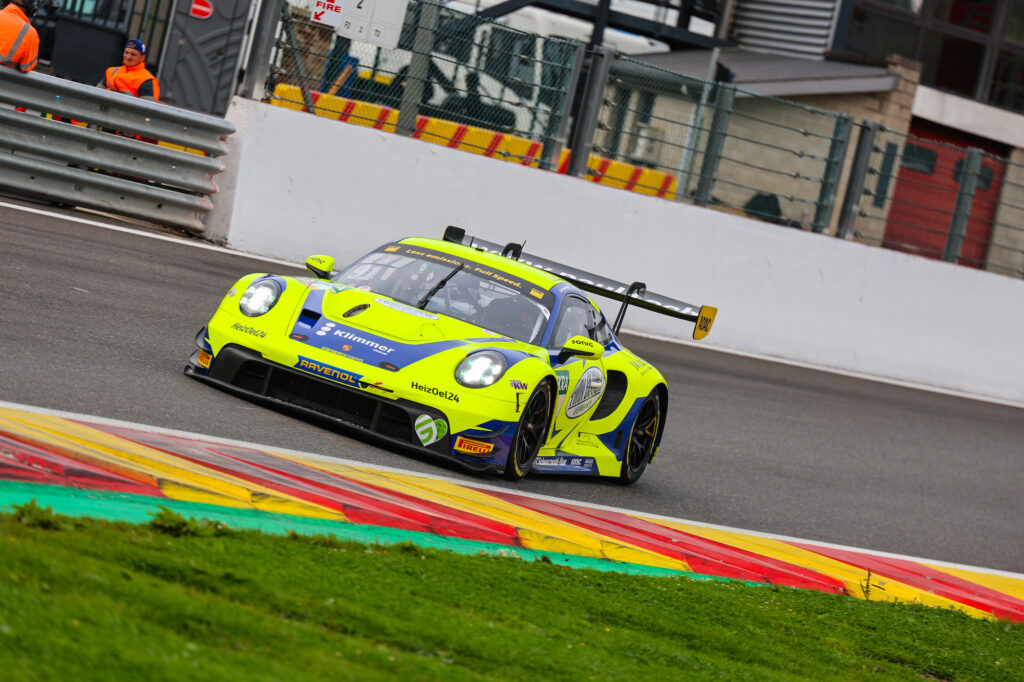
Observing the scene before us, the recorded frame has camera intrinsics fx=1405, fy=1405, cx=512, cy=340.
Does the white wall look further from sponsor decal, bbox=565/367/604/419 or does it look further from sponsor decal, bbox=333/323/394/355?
sponsor decal, bbox=333/323/394/355

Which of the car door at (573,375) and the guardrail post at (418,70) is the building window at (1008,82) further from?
the car door at (573,375)

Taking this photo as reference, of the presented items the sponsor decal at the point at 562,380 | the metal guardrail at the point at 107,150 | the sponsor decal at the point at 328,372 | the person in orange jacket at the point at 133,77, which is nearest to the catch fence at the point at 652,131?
the metal guardrail at the point at 107,150

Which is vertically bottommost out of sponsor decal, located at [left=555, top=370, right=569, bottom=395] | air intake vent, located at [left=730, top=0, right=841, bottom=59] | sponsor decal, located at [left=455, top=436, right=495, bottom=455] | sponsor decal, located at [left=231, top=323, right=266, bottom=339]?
sponsor decal, located at [left=455, top=436, right=495, bottom=455]

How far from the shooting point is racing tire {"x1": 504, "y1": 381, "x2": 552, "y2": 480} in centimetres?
771

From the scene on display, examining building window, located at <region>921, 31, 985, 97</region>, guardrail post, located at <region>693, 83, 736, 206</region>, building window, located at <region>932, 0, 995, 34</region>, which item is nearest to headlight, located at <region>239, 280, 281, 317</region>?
guardrail post, located at <region>693, 83, 736, 206</region>

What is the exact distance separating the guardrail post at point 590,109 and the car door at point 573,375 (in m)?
6.25

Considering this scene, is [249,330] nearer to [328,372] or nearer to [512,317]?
[328,372]

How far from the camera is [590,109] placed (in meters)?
15.1

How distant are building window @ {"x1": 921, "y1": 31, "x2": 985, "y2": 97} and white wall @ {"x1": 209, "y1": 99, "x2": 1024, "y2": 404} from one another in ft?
41.7

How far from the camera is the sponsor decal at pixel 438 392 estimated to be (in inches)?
292

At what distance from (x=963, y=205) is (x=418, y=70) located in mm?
7165

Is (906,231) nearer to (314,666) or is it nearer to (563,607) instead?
(563,607)

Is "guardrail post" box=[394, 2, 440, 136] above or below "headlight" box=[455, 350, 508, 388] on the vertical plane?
above

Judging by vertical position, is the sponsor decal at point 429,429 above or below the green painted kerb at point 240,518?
above
